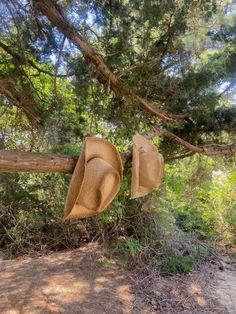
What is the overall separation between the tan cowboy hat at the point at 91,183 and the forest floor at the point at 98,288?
1.86 meters

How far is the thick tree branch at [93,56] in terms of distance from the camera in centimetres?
295

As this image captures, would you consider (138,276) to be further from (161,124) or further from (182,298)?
(161,124)

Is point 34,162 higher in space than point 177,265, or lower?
higher

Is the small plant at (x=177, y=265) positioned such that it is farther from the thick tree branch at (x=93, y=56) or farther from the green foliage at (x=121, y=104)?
the thick tree branch at (x=93, y=56)

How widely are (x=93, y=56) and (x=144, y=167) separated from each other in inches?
48.1

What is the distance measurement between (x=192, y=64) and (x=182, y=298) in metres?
2.54

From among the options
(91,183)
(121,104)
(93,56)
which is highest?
(93,56)

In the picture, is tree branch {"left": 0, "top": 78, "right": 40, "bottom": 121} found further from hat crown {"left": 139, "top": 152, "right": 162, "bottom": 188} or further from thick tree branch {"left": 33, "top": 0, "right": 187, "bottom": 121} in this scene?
hat crown {"left": 139, "top": 152, "right": 162, "bottom": 188}

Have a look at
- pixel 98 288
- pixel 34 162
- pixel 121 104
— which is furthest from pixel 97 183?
pixel 98 288

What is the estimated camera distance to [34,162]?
1.80 meters

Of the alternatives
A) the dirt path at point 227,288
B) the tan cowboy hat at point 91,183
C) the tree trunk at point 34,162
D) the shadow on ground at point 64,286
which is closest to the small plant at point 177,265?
the dirt path at point 227,288

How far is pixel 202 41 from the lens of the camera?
3766 mm

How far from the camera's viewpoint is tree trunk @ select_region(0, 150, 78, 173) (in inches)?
67.4

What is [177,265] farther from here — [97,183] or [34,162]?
[34,162]
